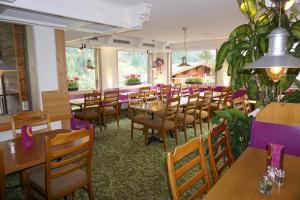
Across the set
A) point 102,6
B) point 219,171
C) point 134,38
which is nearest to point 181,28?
point 134,38

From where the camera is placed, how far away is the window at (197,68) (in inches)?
287

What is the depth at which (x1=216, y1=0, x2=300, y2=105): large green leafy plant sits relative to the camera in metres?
1.89

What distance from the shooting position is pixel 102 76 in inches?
248

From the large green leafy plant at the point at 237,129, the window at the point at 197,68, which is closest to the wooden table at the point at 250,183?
the large green leafy plant at the point at 237,129

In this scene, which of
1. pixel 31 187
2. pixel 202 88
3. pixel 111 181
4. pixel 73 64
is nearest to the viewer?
pixel 31 187

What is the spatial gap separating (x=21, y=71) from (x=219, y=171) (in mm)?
2901

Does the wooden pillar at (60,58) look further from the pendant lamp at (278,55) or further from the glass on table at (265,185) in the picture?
the glass on table at (265,185)

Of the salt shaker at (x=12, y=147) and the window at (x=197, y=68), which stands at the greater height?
the window at (x=197, y=68)

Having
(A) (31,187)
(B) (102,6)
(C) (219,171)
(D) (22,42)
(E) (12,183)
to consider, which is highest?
(B) (102,6)

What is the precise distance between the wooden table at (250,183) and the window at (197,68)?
6.01m

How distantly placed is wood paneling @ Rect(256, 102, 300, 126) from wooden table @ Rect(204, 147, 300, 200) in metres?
0.31

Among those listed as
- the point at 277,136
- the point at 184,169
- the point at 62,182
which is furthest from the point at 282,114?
the point at 62,182

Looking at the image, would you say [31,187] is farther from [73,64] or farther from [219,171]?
[73,64]

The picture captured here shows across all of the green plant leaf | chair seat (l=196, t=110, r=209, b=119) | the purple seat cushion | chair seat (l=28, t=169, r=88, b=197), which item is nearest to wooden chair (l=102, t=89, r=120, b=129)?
chair seat (l=196, t=110, r=209, b=119)
